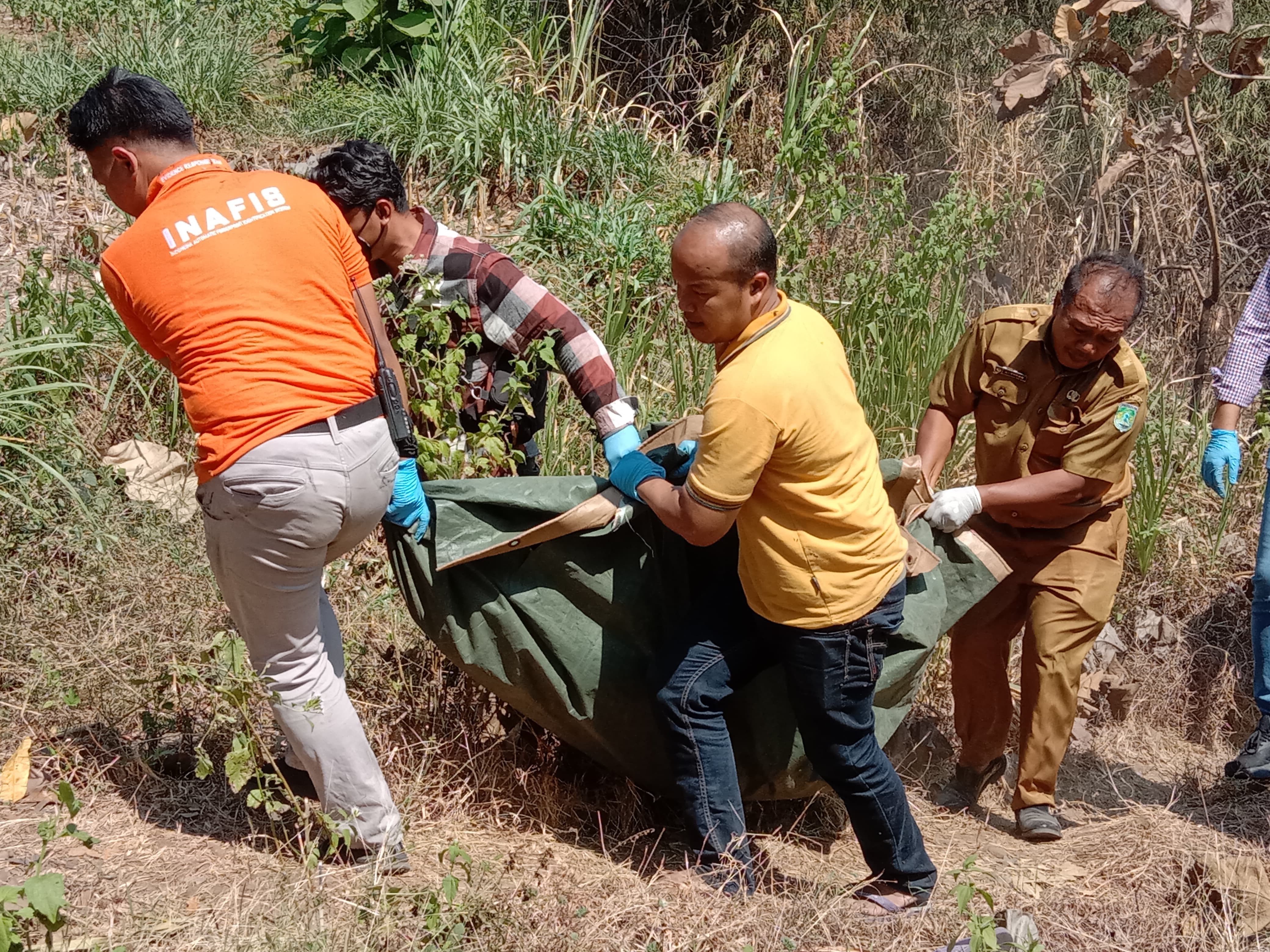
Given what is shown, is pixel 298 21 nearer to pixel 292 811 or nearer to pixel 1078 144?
pixel 1078 144

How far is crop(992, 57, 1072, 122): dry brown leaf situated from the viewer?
4.31 m

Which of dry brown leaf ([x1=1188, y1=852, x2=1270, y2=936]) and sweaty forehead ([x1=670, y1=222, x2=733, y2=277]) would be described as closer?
sweaty forehead ([x1=670, y1=222, x2=733, y2=277])

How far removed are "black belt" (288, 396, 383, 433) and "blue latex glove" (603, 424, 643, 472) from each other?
650mm

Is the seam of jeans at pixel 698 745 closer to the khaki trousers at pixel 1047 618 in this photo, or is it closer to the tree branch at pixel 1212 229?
the khaki trousers at pixel 1047 618

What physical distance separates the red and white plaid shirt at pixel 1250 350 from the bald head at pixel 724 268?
6.78 ft

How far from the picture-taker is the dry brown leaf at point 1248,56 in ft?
14.9

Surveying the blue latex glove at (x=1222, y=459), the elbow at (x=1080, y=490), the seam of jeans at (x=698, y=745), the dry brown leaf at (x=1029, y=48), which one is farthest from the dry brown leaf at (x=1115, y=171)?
the seam of jeans at (x=698, y=745)

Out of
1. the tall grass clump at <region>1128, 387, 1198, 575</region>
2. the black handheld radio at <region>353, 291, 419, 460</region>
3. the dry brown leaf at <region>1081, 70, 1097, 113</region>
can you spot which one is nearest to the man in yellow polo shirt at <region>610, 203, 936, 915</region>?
the black handheld radio at <region>353, 291, 419, 460</region>

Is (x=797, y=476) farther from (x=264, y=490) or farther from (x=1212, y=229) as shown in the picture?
(x=1212, y=229)

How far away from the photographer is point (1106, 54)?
14.9ft

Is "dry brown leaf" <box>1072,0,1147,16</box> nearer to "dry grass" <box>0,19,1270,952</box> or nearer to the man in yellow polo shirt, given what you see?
"dry grass" <box>0,19,1270,952</box>

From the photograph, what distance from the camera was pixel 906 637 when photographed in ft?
9.70

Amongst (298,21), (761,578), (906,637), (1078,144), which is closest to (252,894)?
(761,578)

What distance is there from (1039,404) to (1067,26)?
1.79 m
